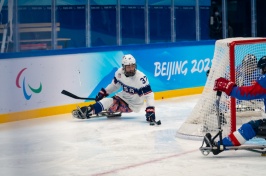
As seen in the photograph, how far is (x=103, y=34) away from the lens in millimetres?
14352

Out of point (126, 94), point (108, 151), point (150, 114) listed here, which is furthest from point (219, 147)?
point (126, 94)

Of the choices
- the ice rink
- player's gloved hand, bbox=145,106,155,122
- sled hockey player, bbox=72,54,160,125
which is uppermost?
sled hockey player, bbox=72,54,160,125

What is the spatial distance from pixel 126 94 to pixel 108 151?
105 inches

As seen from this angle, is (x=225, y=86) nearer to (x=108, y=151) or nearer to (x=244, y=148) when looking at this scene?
(x=244, y=148)

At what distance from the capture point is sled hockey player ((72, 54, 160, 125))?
436 inches

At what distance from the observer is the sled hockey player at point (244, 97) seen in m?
7.82

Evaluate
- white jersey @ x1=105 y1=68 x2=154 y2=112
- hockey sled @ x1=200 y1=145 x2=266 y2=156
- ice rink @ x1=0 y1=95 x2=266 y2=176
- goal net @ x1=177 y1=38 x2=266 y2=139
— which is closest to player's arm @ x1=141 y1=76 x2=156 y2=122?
white jersey @ x1=105 y1=68 x2=154 y2=112

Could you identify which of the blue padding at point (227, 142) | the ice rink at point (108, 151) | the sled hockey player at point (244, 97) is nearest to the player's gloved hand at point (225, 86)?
the sled hockey player at point (244, 97)

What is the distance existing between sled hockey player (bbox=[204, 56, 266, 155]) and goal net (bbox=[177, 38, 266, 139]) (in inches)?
26.0

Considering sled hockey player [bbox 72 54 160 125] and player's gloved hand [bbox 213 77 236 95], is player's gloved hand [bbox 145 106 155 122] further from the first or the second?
player's gloved hand [bbox 213 77 236 95]

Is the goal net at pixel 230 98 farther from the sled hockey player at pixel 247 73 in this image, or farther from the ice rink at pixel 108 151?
the ice rink at pixel 108 151

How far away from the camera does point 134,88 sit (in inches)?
444

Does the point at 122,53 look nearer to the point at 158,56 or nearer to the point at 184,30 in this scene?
the point at 158,56

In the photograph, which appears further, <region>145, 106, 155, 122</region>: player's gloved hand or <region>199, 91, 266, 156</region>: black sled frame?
<region>145, 106, 155, 122</region>: player's gloved hand
